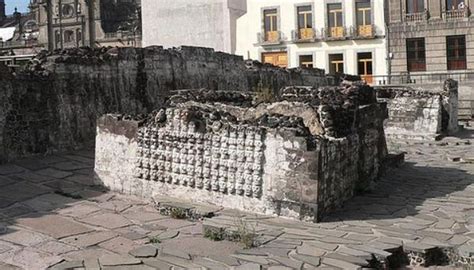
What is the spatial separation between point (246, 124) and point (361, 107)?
2.32 meters

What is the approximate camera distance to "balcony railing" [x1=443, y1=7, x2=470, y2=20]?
103 ft

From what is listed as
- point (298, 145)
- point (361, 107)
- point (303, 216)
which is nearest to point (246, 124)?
point (298, 145)

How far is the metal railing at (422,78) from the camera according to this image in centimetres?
3069

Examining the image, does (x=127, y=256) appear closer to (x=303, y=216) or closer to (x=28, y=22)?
(x=303, y=216)

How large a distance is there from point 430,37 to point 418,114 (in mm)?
17327

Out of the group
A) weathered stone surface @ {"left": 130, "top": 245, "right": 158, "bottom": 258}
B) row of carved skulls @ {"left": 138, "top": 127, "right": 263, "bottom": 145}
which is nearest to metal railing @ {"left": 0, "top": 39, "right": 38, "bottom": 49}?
row of carved skulls @ {"left": 138, "top": 127, "right": 263, "bottom": 145}

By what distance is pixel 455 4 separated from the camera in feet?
104

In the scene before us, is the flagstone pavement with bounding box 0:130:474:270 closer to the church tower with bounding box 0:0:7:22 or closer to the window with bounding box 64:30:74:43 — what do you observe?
the window with bounding box 64:30:74:43

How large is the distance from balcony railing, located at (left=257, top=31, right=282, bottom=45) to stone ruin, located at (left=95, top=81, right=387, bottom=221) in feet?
87.7

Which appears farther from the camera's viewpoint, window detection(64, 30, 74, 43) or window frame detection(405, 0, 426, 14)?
window detection(64, 30, 74, 43)

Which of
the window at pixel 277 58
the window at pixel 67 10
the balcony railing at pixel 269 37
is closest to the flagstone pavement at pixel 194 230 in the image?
the balcony railing at pixel 269 37

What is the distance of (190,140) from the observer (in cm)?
758

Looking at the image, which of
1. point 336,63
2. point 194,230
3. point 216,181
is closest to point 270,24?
point 336,63

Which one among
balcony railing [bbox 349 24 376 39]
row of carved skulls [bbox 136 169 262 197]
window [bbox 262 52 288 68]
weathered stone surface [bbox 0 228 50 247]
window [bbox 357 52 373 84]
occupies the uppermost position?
balcony railing [bbox 349 24 376 39]
